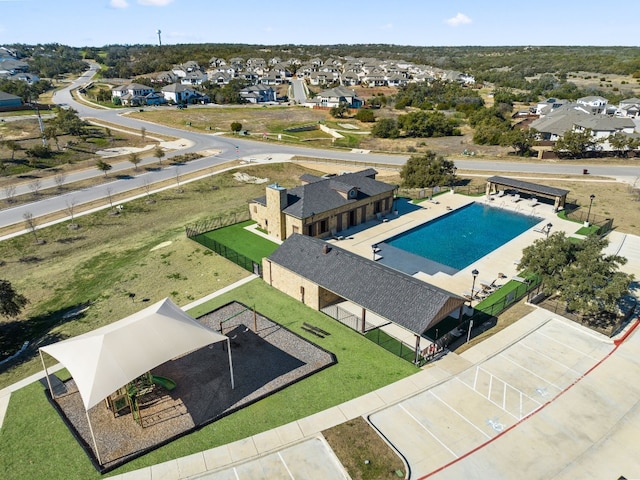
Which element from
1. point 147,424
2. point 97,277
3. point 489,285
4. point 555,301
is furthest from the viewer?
point 97,277

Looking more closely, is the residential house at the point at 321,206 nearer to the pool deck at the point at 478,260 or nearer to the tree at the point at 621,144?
the pool deck at the point at 478,260

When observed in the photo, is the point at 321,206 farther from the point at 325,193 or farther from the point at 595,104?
the point at 595,104

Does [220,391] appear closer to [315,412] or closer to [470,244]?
[315,412]

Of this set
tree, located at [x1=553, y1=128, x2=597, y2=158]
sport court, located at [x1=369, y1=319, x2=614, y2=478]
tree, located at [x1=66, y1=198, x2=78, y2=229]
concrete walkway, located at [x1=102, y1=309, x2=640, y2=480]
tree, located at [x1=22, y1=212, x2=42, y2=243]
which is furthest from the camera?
tree, located at [x1=553, y1=128, x2=597, y2=158]

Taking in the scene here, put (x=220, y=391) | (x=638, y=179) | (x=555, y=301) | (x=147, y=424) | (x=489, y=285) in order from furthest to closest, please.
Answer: (x=638, y=179)
(x=489, y=285)
(x=555, y=301)
(x=220, y=391)
(x=147, y=424)

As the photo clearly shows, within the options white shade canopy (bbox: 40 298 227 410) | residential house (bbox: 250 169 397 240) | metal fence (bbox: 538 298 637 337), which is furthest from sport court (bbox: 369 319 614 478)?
residential house (bbox: 250 169 397 240)

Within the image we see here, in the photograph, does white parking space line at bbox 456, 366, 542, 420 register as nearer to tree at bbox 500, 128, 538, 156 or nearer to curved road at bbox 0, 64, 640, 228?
curved road at bbox 0, 64, 640, 228

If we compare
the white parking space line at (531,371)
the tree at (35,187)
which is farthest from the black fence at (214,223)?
the white parking space line at (531,371)

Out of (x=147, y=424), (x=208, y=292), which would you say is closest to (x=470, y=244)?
(x=208, y=292)
